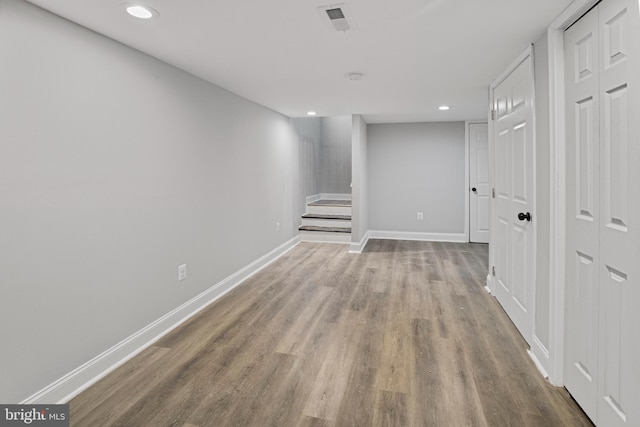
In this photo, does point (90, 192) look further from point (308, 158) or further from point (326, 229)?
point (308, 158)

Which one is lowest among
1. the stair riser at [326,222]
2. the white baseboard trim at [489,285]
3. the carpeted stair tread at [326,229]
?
the white baseboard trim at [489,285]

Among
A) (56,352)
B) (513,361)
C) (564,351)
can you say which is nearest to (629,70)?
(564,351)

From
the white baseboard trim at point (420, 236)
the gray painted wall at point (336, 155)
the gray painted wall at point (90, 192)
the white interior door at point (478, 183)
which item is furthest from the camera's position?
the gray painted wall at point (336, 155)

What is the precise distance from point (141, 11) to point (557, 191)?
2.44m

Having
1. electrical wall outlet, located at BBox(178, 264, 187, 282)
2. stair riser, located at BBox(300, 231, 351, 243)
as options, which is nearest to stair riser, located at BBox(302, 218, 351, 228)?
stair riser, located at BBox(300, 231, 351, 243)

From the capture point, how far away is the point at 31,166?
5.83ft

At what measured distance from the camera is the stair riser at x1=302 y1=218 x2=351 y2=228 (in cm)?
638

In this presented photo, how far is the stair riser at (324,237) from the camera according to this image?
6199 millimetres

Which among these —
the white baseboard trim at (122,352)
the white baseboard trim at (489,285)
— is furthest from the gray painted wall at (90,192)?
the white baseboard trim at (489,285)

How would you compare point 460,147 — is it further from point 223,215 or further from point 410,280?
point 223,215

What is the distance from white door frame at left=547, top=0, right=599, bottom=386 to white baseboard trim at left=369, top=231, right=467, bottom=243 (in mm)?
4376

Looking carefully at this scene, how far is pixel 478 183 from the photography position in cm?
607

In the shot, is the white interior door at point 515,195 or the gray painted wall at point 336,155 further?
the gray painted wall at point 336,155

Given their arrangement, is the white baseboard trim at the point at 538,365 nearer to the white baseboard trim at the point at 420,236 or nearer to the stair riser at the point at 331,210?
the white baseboard trim at the point at 420,236
